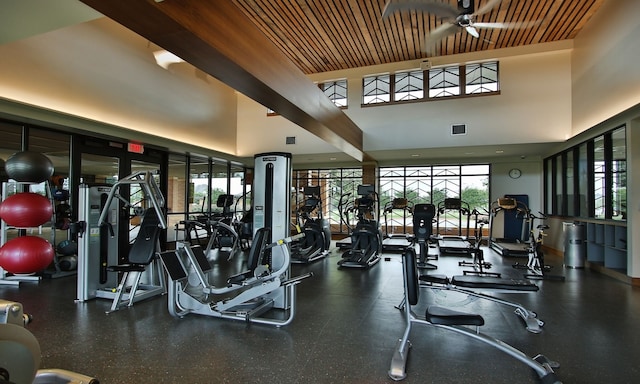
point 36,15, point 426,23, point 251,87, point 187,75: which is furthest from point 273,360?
point 187,75

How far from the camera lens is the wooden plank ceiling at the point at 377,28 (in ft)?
19.8

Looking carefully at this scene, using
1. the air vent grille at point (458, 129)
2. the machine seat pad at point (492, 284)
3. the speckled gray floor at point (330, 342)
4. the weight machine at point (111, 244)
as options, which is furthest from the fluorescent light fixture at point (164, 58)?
the machine seat pad at point (492, 284)

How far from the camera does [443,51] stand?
819cm

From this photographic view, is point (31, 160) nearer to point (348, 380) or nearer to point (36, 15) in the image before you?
point (36, 15)

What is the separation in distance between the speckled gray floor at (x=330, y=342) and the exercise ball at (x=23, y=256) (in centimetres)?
61

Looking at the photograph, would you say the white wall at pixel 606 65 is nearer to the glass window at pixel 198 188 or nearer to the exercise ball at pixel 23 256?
the exercise ball at pixel 23 256

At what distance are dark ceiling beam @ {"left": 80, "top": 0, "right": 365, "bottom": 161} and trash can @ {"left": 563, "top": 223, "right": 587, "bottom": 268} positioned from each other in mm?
5678

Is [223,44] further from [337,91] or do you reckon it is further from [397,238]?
[397,238]

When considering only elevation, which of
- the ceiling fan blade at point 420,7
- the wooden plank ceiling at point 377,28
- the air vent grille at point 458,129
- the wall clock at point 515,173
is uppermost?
the wooden plank ceiling at point 377,28

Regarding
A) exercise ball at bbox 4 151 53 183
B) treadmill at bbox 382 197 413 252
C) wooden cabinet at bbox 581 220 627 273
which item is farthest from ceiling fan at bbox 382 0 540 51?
→ exercise ball at bbox 4 151 53 183

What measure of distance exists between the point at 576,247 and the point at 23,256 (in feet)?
28.4

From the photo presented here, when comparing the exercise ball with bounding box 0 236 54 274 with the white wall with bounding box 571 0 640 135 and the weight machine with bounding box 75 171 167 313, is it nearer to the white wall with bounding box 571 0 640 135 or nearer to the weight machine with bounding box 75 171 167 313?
the weight machine with bounding box 75 171 167 313

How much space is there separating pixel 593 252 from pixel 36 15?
8856mm

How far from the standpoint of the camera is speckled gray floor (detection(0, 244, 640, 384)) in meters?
2.57
